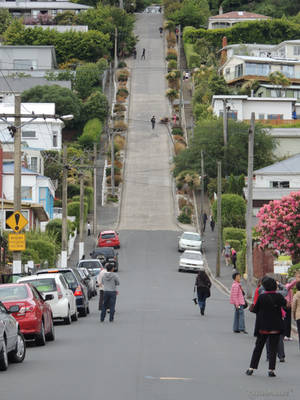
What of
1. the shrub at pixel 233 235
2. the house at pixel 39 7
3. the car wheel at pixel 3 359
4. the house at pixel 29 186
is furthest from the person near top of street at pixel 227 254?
the house at pixel 39 7

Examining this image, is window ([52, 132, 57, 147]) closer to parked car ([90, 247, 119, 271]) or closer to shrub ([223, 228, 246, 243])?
shrub ([223, 228, 246, 243])

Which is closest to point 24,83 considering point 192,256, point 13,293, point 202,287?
point 192,256

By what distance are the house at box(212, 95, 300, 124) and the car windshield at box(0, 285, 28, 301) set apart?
79.5m

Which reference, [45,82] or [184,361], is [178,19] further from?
[184,361]

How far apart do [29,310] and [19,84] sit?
91273mm

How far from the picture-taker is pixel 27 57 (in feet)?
403

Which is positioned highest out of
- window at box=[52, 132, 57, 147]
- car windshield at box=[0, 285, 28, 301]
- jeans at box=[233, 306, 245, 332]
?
window at box=[52, 132, 57, 147]

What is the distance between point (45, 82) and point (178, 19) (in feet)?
149

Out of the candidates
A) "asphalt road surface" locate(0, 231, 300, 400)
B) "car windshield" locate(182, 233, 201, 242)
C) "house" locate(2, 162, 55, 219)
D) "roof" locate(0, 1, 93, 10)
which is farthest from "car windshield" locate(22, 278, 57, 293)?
"roof" locate(0, 1, 93, 10)

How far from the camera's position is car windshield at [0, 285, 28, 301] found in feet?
68.3

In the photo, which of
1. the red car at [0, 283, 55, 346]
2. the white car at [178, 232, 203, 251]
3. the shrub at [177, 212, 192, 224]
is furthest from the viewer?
the shrub at [177, 212, 192, 224]

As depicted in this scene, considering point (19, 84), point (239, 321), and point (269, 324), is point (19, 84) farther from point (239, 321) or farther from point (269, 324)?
point (269, 324)

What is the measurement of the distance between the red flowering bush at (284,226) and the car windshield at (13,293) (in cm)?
2246

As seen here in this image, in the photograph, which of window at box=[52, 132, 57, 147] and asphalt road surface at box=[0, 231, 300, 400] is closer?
asphalt road surface at box=[0, 231, 300, 400]
